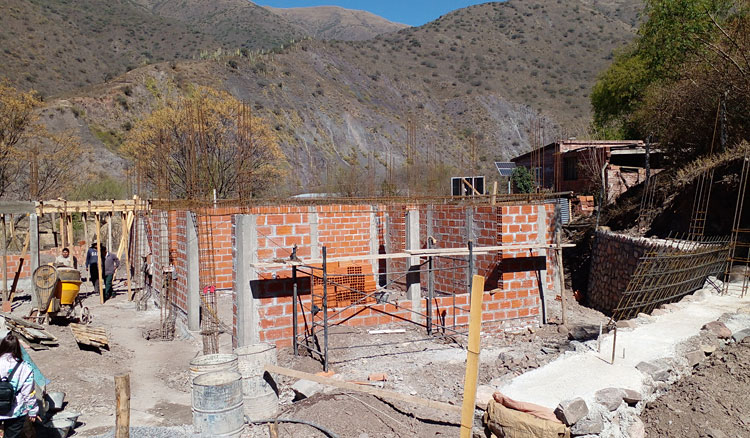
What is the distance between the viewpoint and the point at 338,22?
137m

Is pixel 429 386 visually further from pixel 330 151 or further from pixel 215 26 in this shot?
pixel 215 26

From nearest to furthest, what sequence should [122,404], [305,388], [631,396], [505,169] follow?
[122,404] < [631,396] < [305,388] < [505,169]

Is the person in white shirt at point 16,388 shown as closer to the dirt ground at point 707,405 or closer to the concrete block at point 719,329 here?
the dirt ground at point 707,405

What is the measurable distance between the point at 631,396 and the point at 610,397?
289 millimetres

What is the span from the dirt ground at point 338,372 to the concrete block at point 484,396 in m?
0.33

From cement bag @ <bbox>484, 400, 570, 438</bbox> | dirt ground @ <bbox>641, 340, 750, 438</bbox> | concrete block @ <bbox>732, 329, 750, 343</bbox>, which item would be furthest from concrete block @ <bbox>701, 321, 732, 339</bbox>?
cement bag @ <bbox>484, 400, 570, 438</bbox>

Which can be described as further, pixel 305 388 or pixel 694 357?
pixel 694 357

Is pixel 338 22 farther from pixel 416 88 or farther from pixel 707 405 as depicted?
pixel 707 405

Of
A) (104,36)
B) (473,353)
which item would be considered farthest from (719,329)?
(104,36)

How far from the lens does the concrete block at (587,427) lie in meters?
4.78

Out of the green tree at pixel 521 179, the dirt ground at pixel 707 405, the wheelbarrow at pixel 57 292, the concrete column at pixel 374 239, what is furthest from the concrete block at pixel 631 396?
the green tree at pixel 521 179

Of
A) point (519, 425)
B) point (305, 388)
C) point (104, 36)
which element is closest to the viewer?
point (519, 425)

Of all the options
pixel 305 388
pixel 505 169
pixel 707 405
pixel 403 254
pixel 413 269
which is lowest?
pixel 305 388

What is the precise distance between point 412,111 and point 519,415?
161ft
